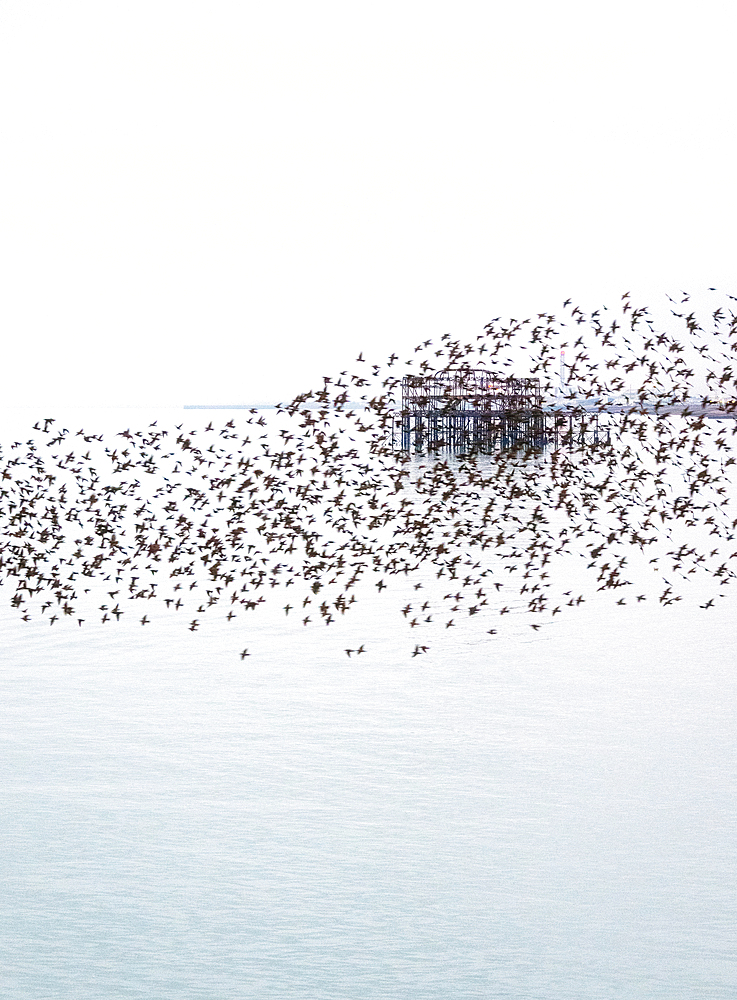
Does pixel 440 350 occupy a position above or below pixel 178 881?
above

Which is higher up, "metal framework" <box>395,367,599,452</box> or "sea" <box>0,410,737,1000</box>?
"metal framework" <box>395,367,599,452</box>

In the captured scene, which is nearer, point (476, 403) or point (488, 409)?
point (476, 403)

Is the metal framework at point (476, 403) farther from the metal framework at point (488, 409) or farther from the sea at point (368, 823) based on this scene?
the sea at point (368, 823)

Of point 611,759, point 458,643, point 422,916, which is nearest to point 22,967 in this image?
point 422,916

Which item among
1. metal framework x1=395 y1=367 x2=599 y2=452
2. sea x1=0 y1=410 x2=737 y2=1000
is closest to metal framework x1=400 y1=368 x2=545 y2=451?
metal framework x1=395 y1=367 x2=599 y2=452

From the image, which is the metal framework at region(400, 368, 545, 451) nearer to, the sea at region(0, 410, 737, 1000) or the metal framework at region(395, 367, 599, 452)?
the metal framework at region(395, 367, 599, 452)

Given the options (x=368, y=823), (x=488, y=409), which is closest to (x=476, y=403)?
(x=488, y=409)

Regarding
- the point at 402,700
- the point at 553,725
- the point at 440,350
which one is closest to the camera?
the point at 553,725

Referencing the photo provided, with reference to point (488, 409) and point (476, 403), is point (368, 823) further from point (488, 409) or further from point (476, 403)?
point (488, 409)

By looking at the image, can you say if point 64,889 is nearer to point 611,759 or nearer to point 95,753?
point 95,753
